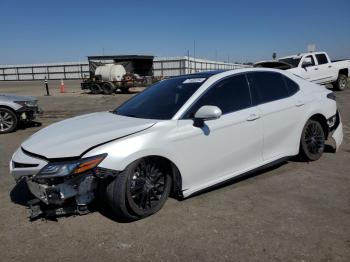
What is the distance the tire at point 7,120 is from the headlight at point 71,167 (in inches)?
269

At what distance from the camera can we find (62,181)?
356cm

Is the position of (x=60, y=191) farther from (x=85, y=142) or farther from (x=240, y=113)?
(x=240, y=113)

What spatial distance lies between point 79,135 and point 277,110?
2620 mm

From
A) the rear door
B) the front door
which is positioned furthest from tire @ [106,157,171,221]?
the rear door

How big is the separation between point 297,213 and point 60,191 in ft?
7.91

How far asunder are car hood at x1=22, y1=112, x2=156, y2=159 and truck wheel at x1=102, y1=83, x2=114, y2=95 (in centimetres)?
2076

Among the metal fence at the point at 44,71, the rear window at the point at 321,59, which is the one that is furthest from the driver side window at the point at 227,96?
the metal fence at the point at 44,71

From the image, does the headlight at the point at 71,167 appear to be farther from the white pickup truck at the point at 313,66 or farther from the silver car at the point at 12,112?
the white pickup truck at the point at 313,66

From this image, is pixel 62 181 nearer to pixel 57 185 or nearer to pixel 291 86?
pixel 57 185

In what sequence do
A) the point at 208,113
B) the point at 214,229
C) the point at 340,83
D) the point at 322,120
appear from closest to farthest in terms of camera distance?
the point at 214,229, the point at 208,113, the point at 322,120, the point at 340,83

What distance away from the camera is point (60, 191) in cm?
355

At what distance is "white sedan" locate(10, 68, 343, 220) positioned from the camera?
3594mm

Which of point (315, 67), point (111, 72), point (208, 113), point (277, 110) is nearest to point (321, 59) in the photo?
point (315, 67)

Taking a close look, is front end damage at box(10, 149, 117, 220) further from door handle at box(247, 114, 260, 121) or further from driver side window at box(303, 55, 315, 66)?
driver side window at box(303, 55, 315, 66)
